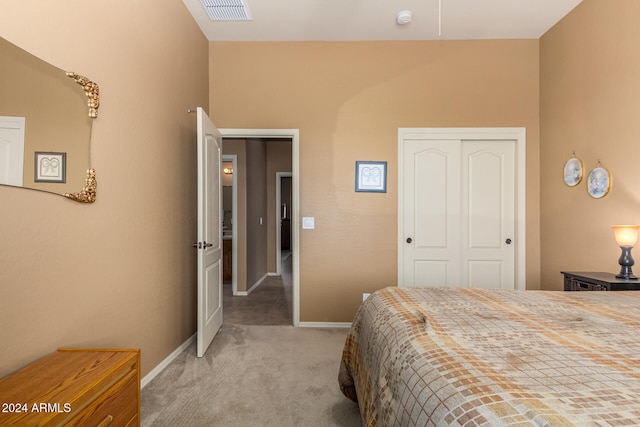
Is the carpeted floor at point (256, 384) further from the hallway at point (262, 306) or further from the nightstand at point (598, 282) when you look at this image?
the nightstand at point (598, 282)

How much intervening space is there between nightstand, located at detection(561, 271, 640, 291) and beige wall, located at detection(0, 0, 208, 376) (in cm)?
312

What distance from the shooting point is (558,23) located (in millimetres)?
3141

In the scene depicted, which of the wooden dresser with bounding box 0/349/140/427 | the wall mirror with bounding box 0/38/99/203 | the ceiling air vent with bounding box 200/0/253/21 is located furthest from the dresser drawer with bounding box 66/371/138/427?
the ceiling air vent with bounding box 200/0/253/21

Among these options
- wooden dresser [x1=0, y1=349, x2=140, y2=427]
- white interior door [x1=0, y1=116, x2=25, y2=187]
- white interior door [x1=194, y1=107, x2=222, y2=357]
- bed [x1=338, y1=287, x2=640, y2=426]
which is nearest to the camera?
bed [x1=338, y1=287, x2=640, y2=426]

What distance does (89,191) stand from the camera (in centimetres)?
173

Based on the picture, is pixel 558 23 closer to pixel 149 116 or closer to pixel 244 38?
pixel 244 38

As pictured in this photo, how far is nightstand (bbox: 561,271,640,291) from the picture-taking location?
2.18 metres

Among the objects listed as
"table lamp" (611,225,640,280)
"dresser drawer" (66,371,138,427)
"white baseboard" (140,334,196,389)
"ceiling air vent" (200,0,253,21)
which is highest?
"ceiling air vent" (200,0,253,21)

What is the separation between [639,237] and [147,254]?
3.49 meters

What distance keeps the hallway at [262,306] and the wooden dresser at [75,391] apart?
2220mm

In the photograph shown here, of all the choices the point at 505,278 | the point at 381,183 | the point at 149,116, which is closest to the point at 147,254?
the point at 149,116

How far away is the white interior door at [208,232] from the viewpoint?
2703 millimetres

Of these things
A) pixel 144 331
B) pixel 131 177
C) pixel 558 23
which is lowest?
pixel 144 331

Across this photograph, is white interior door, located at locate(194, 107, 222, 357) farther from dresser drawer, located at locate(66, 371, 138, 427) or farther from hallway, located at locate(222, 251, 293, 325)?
dresser drawer, located at locate(66, 371, 138, 427)
